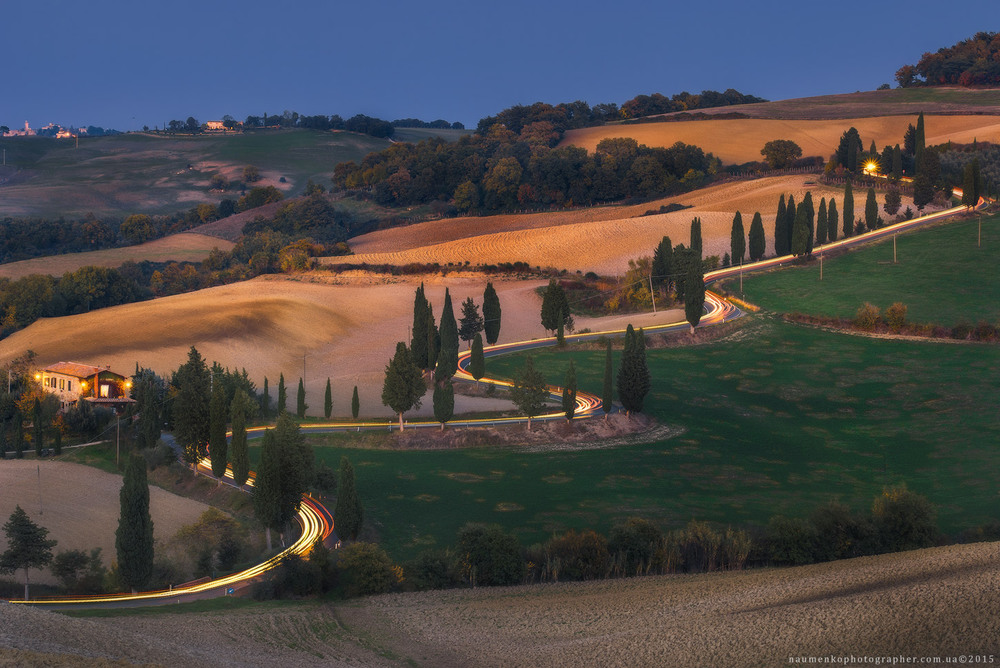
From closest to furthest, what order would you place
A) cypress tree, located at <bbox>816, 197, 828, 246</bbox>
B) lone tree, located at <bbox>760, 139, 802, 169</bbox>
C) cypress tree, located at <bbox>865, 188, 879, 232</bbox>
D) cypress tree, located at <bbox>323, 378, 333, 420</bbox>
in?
cypress tree, located at <bbox>323, 378, 333, 420</bbox>
cypress tree, located at <bbox>816, 197, 828, 246</bbox>
cypress tree, located at <bbox>865, 188, 879, 232</bbox>
lone tree, located at <bbox>760, 139, 802, 169</bbox>

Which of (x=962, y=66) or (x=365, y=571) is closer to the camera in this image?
(x=365, y=571)

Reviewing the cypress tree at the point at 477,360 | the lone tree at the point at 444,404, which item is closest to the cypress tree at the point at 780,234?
the cypress tree at the point at 477,360

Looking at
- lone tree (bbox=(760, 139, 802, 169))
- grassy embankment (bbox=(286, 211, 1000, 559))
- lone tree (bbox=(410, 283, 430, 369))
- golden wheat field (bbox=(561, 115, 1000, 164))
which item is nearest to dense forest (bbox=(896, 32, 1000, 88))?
golden wheat field (bbox=(561, 115, 1000, 164))

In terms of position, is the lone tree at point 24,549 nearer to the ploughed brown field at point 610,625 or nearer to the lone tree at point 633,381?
the ploughed brown field at point 610,625

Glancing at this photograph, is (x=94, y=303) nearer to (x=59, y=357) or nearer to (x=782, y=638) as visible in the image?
(x=59, y=357)

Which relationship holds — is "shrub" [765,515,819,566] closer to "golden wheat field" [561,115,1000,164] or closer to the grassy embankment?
the grassy embankment

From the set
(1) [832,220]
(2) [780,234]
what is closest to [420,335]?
(2) [780,234]

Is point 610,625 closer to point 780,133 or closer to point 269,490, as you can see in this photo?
point 269,490

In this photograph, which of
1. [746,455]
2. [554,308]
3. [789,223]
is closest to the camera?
[746,455]
